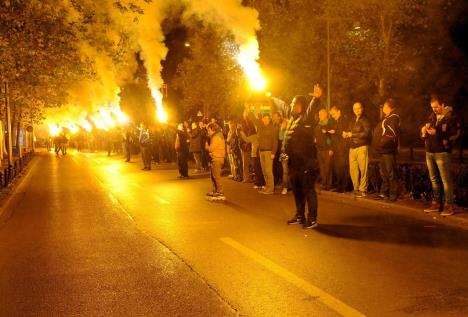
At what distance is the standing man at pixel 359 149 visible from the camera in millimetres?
13047

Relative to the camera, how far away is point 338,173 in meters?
14.4

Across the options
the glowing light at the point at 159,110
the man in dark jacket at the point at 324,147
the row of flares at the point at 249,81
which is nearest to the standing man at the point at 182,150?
the row of flares at the point at 249,81

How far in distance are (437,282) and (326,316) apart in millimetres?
1779

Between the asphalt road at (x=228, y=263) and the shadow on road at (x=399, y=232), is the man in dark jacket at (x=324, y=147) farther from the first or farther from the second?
the shadow on road at (x=399, y=232)

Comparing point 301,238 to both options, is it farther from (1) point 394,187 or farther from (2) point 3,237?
(2) point 3,237

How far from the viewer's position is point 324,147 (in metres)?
14.5

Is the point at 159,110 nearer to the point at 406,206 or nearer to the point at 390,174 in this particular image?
the point at 390,174

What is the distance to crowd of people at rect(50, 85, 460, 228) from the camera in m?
9.54

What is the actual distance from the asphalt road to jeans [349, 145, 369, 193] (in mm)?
599

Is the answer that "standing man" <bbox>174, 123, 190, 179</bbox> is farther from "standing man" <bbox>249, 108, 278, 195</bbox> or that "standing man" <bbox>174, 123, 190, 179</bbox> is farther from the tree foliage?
the tree foliage

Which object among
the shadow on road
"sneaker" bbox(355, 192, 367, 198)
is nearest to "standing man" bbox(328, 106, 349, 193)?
"sneaker" bbox(355, 192, 367, 198)

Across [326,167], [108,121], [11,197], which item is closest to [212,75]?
[108,121]

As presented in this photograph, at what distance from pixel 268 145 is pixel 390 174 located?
3591 mm

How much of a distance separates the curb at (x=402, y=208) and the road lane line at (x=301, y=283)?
402cm
